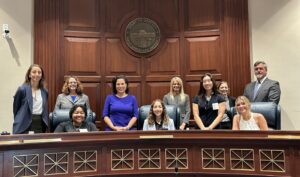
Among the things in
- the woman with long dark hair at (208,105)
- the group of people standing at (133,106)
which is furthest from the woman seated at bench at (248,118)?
the woman with long dark hair at (208,105)

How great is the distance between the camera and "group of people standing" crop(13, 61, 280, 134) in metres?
3.33

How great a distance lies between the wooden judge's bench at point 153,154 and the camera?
2723 millimetres

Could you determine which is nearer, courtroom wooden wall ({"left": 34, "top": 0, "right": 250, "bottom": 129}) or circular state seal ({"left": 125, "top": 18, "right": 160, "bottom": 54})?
courtroom wooden wall ({"left": 34, "top": 0, "right": 250, "bottom": 129})

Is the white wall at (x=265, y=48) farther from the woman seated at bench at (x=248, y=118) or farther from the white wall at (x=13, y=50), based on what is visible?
the woman seated at bench at (x=248, y=118)

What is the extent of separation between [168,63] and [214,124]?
1610 millimetres

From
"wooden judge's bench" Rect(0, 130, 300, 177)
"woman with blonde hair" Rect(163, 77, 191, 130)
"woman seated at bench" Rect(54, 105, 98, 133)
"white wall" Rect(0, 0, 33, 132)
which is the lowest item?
"wooden judge's bench" Rect(0, 130, 300, 177)

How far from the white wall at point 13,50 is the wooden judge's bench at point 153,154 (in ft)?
6.67

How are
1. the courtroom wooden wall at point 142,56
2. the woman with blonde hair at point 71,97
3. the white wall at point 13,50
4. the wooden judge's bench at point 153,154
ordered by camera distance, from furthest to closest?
the courtroom wooden wall at point 142,56
the white wall at point 13,50
the woman with blonde hair at point 71,97
the wooden judge's bench at point 153,154

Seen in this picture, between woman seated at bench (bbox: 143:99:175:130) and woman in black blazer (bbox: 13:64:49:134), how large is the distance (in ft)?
3.40

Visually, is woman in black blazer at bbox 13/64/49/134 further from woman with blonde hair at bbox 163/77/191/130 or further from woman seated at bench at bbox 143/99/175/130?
woman with blonde hair at bbox 163/77/191/130

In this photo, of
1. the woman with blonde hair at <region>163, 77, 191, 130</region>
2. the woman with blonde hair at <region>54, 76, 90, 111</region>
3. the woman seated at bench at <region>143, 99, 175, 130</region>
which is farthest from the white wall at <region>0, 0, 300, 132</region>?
the woman seated at bench at <region>143, 99, 175, 130</region>

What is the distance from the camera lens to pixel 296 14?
466 cm

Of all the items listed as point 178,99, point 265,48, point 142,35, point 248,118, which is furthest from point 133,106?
point 265,48

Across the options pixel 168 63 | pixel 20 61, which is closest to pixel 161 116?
pixel 168 63
